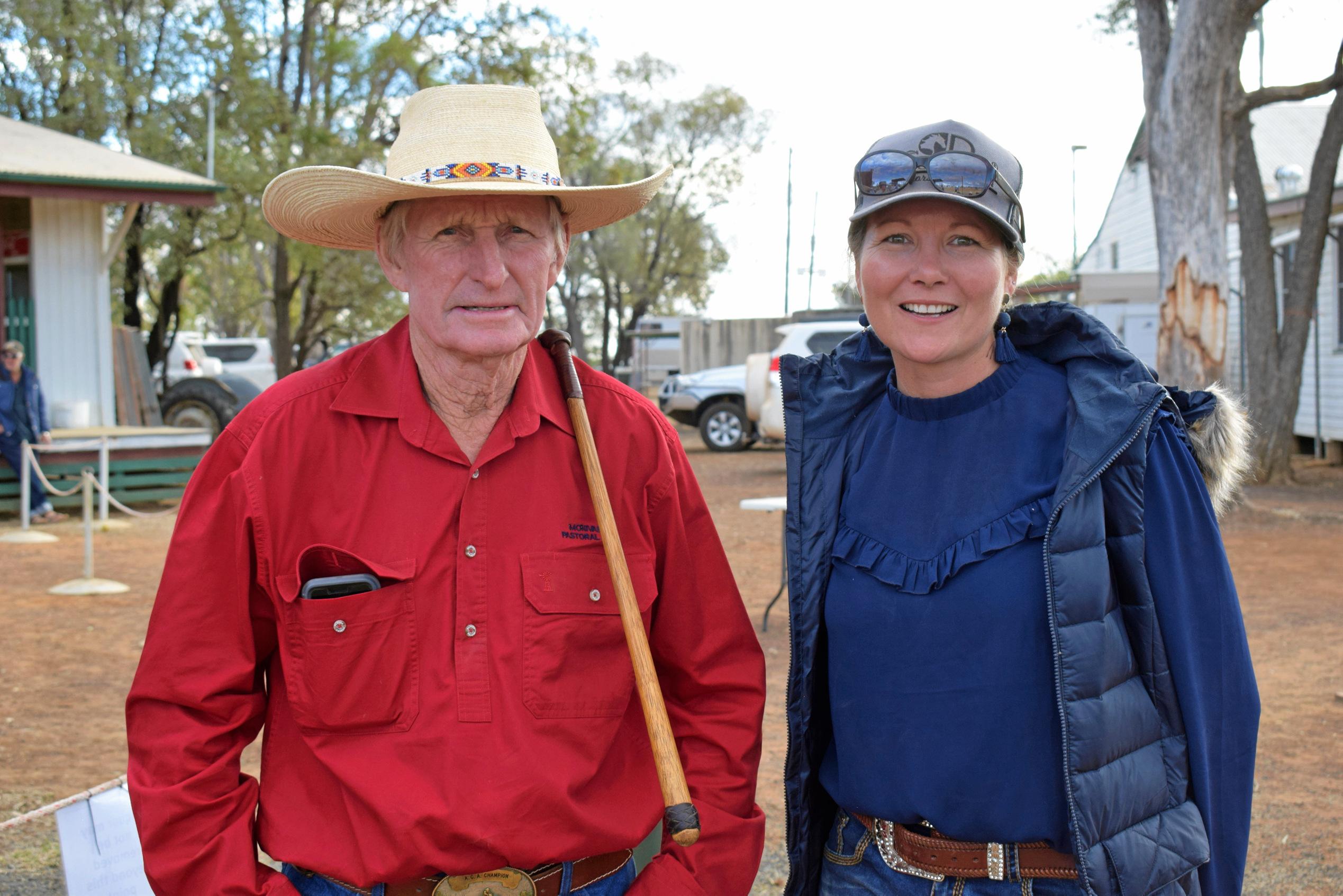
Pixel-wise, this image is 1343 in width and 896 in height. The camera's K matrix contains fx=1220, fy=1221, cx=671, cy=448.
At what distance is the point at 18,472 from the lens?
11.4 m

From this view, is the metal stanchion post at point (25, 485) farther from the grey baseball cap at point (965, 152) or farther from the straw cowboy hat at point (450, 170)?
the grey baseball cap at point (965, 152)

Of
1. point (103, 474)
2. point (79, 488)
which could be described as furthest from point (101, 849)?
point (79, 488)

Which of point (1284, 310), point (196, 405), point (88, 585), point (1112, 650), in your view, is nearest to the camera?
point (1112, 650)

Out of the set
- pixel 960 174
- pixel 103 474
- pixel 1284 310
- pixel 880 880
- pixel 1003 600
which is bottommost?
pixel 103 474

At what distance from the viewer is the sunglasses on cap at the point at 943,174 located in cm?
201

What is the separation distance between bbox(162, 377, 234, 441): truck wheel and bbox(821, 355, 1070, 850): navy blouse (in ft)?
45.5

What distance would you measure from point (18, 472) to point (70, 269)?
2.31 m

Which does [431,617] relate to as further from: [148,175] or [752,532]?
[148,175]

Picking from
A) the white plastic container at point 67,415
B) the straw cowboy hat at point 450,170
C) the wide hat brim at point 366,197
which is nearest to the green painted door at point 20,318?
the white plastic container at point 67,415

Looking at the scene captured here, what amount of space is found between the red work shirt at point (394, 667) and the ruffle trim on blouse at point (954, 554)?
41cm

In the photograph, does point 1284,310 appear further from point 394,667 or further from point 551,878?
point 394,667

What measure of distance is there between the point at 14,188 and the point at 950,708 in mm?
11720

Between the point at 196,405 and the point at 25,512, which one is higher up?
the point at 196,405

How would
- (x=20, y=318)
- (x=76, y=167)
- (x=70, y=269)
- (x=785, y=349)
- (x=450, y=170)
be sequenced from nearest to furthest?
1. (x=450, y=170)
2. (x=76, y=167)
3. (x=20, y=318)
4. (x=70, y=269)
5. (x=785, y=349)
